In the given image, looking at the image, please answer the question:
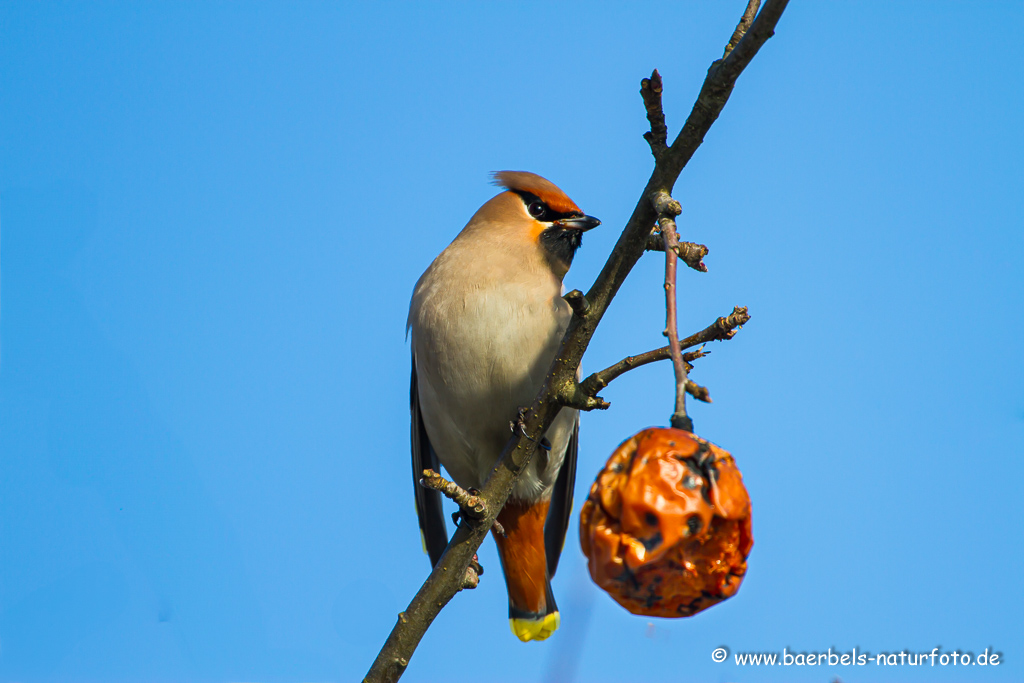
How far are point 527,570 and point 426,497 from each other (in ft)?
1.89

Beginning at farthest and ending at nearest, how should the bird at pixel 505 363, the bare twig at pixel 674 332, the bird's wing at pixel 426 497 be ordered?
the bird's wing at pixel 426 497
the bird at pixel 505 363
the bare twig at pixel 674 332

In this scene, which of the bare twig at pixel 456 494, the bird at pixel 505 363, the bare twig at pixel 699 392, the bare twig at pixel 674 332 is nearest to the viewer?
the bare twig at pixel 674 332

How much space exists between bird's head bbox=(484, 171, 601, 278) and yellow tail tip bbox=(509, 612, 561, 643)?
148 cm

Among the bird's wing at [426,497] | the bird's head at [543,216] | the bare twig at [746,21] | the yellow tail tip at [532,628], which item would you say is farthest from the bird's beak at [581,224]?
the bare twig at [746,21]

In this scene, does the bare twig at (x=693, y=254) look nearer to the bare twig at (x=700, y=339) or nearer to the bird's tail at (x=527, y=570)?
the bare twig at (x=700, y=339)

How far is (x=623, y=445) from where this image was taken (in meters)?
1.55

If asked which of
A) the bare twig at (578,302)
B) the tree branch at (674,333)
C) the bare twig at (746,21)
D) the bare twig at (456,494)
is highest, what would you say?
the bare twig at (746,21)

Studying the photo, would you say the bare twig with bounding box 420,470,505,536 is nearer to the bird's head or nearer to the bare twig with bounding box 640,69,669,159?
the bare twig with bounding box 640,69,669,159

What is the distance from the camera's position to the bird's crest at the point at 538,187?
377 centimetres

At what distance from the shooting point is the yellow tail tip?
3.77 meters

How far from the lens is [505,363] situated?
308cm

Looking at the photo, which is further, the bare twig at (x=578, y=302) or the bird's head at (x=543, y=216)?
the bird's head at (x=543, y=216)

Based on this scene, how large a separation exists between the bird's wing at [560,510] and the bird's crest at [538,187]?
100 centimetres

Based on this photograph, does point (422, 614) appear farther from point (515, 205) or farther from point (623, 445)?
point (515, 205)
